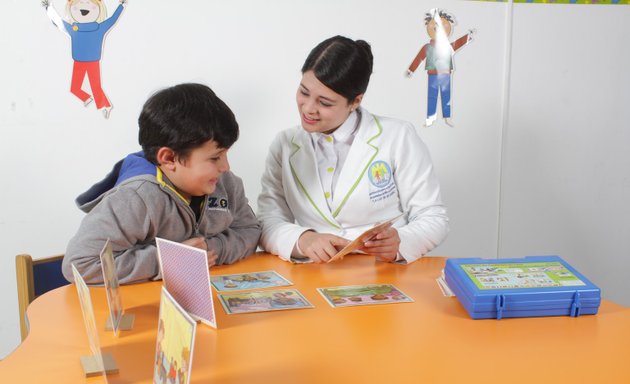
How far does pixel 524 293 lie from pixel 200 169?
796mm

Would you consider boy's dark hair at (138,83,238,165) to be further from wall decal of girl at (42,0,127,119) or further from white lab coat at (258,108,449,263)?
wall decal of girl at (42,0,127,119)

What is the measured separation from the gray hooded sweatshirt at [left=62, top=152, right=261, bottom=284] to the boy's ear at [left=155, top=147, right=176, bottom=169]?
0.03 metres

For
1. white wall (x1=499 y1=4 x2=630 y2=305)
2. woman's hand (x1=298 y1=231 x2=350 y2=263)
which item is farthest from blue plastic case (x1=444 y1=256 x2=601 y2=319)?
white wall (x1=499 y1=4 x2=630 y2=305)

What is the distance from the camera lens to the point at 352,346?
120 cm

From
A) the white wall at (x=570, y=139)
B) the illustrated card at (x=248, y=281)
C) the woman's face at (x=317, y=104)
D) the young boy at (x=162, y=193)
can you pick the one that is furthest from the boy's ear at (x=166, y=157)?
the white wall at (x=570, y=139)

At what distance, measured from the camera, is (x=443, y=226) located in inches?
78.9

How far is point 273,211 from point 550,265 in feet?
2.82

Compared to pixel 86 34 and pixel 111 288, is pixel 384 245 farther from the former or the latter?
pixel 86 34

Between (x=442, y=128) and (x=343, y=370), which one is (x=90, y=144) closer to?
(x=442, y=128)

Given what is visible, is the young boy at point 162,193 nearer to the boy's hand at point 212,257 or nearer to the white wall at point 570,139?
the boy's hand at point 212,257

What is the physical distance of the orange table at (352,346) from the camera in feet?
3.55

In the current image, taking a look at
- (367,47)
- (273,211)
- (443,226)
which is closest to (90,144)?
(273,211)

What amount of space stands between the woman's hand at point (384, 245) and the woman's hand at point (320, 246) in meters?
0.07

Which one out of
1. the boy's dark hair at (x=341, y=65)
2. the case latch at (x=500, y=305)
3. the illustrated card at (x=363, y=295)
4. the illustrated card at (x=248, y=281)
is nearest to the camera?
the case latch at (x=500, y=305)
